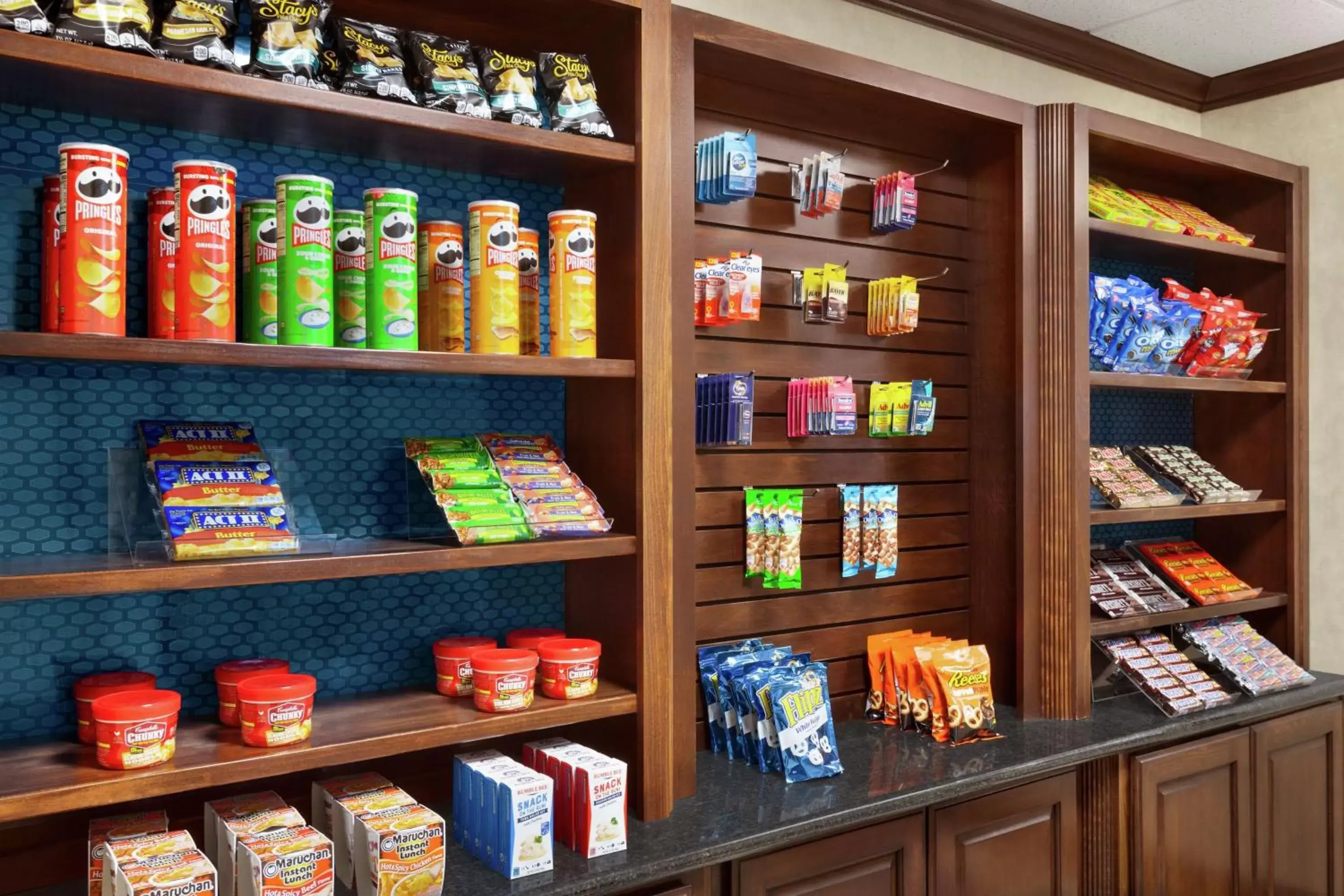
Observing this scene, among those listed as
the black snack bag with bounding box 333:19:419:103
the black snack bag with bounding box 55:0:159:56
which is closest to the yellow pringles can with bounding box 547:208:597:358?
the black snack bag with bounding box 333:19:419:103

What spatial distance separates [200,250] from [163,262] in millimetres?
87

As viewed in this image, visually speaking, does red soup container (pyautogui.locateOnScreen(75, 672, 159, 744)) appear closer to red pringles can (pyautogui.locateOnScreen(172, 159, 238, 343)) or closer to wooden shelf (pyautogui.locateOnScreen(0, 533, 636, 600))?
wooden shelf (pyautogui.locateOnScreen(0, 533, 636, 600))

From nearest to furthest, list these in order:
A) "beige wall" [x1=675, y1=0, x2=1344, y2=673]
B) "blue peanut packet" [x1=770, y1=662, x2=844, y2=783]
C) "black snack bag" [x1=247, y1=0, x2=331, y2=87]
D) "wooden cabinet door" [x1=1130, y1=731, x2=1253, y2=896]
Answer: "black snack bag" [x1=247, y1=0, x2=331, y2=87] → "blue peanut packet" [x1=770, y1=662, x2=844, y2=783] → "wooden cabinet door" [x1=1130, y1=731, x2=1253, y2=896] → "beige wall" [x1=675, y1=0, x2=1344, y2=673]

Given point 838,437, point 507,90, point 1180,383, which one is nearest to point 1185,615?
point 1180,383

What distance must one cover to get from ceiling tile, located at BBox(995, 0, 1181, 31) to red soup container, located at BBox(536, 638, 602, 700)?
2.56 meters

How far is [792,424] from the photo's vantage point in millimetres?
2830

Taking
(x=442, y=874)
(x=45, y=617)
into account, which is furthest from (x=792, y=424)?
(x=45, y=617)

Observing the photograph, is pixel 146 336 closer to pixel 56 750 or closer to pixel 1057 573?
pixel 56 750

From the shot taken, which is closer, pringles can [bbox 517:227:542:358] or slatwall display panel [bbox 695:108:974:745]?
pringles can [bbox 517:227:542:358]

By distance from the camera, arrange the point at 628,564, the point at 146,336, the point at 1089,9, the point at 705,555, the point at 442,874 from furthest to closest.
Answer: the point at 1089,9 → the point at 705,555 → the point at 628,564 → the point at 146,336 → the point at 442,874

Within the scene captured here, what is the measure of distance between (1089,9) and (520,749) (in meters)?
2.96

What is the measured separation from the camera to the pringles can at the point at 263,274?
1.82 metres

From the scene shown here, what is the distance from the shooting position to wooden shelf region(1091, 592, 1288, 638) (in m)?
3.14

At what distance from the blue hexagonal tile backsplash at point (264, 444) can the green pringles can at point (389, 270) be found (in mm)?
307
